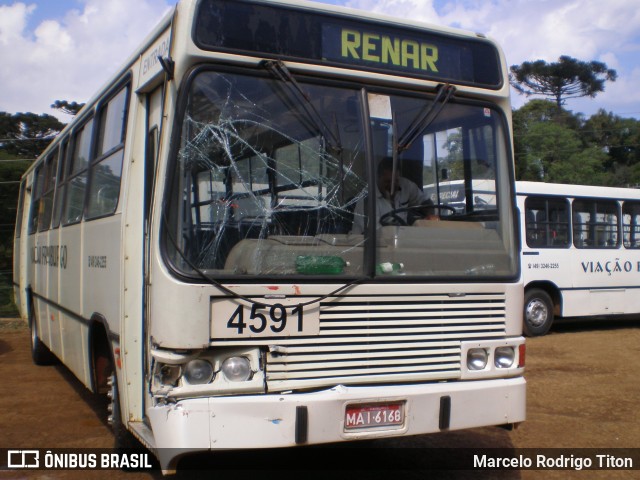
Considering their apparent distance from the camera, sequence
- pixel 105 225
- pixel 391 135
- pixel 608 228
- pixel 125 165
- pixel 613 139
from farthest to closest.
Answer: pixel 613 139, pixel 608 228, pixel 105 225, pixel 125 165, pixel 391 135

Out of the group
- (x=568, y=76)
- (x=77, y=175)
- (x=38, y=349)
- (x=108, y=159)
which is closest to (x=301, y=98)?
(x=108, y=159)

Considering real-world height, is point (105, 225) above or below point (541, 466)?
above

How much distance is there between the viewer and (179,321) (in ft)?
13.1

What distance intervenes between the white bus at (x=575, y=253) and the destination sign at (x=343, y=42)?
8640 millimetres

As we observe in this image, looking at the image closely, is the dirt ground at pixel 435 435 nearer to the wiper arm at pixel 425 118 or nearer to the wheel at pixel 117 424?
the wheel at pixel 117 424

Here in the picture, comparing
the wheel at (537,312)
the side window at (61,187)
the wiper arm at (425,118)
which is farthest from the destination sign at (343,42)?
the wheel at (537,312)

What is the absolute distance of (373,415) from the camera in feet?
14.0

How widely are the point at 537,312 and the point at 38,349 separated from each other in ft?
28.6

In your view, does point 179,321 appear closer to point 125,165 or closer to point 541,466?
point 125,165

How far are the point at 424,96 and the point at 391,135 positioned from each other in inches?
16.4

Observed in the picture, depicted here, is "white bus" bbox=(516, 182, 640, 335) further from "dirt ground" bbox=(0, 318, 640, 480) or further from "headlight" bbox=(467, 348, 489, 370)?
"headlight" bbox=(467, 348, 489, 370)

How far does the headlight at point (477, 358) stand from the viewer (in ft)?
15.5

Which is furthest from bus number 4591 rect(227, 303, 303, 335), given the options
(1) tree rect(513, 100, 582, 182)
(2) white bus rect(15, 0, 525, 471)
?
(1) tree rect(513, 100, 582, 182)

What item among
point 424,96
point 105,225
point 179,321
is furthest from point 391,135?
point 105,225
